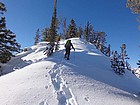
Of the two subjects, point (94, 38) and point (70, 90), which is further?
point (94, 38)

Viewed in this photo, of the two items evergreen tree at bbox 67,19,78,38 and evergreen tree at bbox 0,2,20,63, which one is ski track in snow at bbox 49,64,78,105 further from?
evergreen tree at bbox 67,19,78,38

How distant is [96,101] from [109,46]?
61691mm

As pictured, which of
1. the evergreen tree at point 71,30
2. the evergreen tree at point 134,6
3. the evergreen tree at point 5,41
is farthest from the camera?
the evergreen tree at point 71,30

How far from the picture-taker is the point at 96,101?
7.91 metres

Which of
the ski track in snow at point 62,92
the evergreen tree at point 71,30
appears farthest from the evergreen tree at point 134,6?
the evergreen tree at point 71,30

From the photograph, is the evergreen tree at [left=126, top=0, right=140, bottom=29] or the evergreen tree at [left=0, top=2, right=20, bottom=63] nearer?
the evergreen tree at [left=126, top=0, right=140, bottom=29]

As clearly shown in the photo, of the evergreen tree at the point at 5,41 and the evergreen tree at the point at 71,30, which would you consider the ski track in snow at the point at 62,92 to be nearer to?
the evergreen tree at the point at 5,41

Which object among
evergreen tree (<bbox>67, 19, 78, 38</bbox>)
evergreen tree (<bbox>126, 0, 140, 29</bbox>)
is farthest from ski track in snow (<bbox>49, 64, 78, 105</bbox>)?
evergreen tree (<bbox>67, 19, 78, 38</bbox>)

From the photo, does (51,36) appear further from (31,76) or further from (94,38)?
(94,38)

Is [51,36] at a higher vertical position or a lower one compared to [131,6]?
lower

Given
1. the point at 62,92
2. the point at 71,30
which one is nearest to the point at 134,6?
the point at 62,92

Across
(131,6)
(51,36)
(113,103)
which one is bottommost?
(113,103)

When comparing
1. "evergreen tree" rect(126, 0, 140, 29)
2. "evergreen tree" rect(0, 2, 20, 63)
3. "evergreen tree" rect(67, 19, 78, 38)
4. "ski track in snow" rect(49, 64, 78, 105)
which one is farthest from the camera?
"evergreen tree" rect(67, 19, 78, 38)

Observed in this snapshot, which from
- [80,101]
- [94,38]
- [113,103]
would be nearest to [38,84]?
[80,101]
